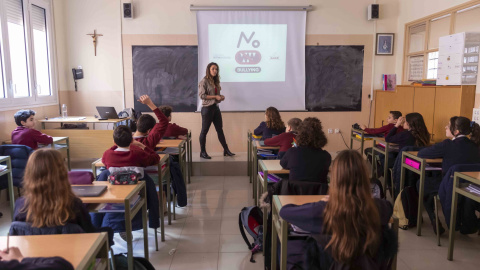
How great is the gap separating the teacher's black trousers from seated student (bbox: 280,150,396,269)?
4500 millimetres

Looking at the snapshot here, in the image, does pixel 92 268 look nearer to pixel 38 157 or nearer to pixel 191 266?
pixel 38 157

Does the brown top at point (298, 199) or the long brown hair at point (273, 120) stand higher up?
the long brown hair at point (273, 120)

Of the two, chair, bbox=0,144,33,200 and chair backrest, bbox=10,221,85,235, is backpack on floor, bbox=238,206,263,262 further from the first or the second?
chair, bbox=0,144,33,200

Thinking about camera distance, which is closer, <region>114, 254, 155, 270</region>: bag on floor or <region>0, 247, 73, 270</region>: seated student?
<region>0, 247, 73, 270</region>: seated student

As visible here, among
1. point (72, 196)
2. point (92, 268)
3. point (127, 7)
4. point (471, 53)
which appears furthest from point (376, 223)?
point (127, 7)

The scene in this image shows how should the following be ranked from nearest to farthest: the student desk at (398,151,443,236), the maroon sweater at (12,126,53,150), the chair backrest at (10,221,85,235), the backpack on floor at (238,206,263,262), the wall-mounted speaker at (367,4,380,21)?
1. the chair backrest at (10,221,85,235)
2. the backpack on floor at (238,206,263,262)
3. the student desk at (398,151,443,236)
4. the maroon sweater at (12,126,53,150)
5. the wall-mounted speaker at (367,4,380,21)

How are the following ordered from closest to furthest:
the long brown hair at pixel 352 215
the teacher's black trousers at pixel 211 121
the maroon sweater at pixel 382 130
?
the long brown hair at pixel 352 215 < the maroon sweater at pixel 382 130 < the teacher's black trousers at pixel 211 121

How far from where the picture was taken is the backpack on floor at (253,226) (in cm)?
318

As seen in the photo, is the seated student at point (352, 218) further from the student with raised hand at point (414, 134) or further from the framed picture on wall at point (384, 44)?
the framed picture on wall at point (384, 44)

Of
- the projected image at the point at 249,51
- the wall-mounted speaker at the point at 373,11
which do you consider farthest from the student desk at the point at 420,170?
the wall-mounted speaker at the point at 373,11

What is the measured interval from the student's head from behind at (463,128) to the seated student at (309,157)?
1347mm

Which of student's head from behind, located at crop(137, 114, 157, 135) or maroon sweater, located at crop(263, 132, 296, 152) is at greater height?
student's head from behind, located at crop(137, 114, 157, 135)

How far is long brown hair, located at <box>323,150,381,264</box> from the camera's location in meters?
1.70

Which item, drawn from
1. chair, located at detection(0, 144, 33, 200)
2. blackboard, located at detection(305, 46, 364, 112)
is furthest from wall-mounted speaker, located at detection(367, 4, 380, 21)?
chair, located at detection(0, 144, 33, 200)
